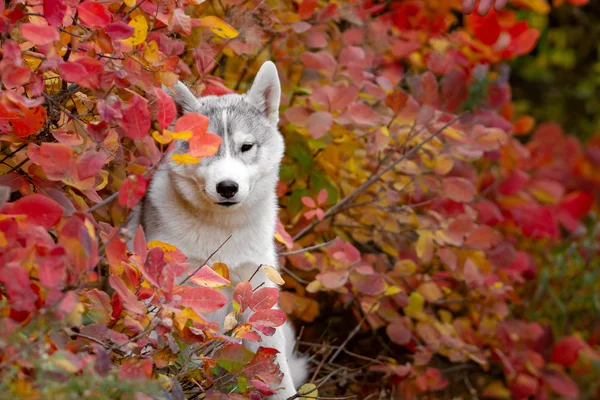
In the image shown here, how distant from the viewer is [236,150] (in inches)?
135

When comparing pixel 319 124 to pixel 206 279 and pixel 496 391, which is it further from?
pixel 496 391

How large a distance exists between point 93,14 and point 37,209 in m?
0.60

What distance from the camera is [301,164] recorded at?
417cm

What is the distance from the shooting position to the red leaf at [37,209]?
2.22 meters

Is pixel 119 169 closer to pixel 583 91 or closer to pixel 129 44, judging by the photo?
pixel 129 44

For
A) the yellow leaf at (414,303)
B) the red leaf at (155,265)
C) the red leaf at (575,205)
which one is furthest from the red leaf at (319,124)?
the red leaf at (575,205)

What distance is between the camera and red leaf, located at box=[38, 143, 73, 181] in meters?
2.30

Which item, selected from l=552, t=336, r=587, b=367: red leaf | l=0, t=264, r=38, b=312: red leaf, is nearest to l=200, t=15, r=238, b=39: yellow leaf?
l=0, t=264, r=38, b=312: red leaf

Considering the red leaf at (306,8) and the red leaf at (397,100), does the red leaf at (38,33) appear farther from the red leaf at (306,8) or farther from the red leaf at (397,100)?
the red leaf at (397,100)

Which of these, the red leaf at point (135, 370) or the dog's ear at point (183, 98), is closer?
the red leaf at point (135, 370)

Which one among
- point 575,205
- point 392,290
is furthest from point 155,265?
point 575,205

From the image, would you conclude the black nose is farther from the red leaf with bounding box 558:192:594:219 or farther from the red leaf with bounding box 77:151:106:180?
the red leaf with bounding box 558:192:594:219

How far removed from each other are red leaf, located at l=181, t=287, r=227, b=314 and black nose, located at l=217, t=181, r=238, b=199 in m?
0.89

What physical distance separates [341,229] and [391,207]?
0.34 meters
